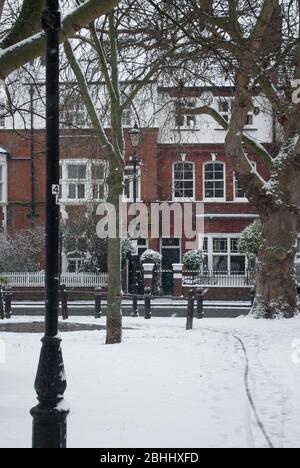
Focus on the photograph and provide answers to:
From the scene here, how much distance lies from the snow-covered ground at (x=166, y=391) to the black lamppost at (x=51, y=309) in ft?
1.81

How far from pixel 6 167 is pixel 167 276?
1107 cm

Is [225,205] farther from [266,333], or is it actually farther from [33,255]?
[266,333]

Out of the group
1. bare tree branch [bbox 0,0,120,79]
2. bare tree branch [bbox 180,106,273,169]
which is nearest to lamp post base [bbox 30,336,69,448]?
bare tree branch [bbox 0,0,120,79]

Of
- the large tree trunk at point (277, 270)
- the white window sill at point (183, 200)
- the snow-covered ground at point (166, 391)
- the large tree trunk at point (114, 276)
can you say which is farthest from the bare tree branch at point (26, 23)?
the white window sill at point (183, 200)

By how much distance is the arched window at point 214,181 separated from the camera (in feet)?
120

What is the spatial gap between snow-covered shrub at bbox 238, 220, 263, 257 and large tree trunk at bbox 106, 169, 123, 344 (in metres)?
19.9

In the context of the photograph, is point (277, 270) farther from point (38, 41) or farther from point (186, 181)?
point (186, 181)

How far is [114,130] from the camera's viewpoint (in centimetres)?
1351

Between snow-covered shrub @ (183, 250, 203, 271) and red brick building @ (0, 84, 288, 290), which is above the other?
red brick building @ (0, 84, 288, 290)

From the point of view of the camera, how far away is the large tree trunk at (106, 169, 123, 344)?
42.8ft

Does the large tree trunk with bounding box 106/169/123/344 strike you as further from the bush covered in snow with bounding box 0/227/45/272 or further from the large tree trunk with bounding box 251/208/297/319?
the bush covered in snow with bounding box 0/227/45/272

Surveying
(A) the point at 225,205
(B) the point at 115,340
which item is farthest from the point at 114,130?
(A) the point at 225,205

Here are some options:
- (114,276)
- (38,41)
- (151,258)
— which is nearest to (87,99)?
(114,276)
